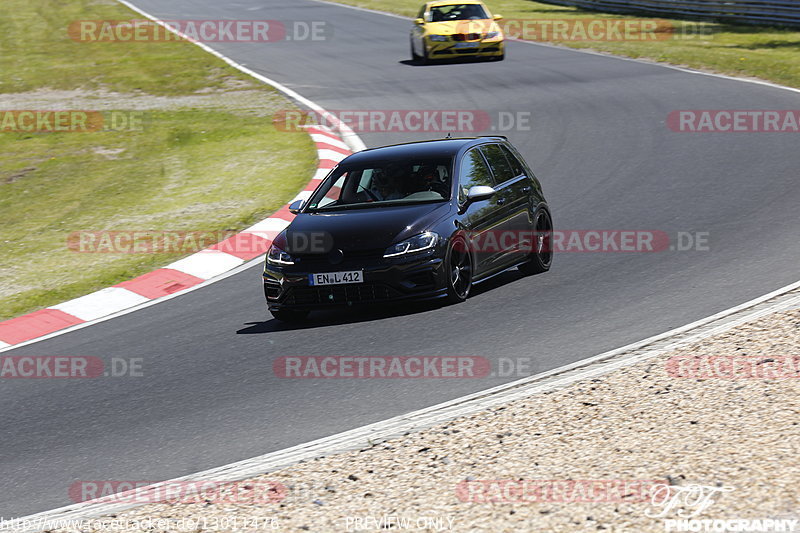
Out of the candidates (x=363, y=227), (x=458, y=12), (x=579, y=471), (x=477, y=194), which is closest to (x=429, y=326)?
(x=363, y=227)

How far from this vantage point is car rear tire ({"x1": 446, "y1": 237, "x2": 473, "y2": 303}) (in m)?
10.3

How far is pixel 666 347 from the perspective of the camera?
8.34m

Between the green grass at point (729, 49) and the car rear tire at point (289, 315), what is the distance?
14.8 metres

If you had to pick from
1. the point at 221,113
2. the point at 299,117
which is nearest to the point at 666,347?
the point at 299,117

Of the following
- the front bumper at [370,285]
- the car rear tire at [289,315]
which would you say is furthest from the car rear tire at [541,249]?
the car rear tire at [289,315]

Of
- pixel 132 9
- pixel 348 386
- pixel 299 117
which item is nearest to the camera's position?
pixel 348 386

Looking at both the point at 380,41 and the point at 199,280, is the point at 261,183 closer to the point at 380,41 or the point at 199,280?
the point at 199,280

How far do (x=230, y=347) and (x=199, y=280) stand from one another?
2.89m

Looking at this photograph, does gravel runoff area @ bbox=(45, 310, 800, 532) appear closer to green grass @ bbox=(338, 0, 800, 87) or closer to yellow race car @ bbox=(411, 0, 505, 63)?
green grass @ bbox=(338, 0, 800, 87)

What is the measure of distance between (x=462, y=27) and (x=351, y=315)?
18.9 meters

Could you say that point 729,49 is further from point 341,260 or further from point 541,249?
point 341,260

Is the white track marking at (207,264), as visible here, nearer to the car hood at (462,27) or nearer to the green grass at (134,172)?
the green grass at (134,172)

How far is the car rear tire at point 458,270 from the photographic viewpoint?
10.3 metres

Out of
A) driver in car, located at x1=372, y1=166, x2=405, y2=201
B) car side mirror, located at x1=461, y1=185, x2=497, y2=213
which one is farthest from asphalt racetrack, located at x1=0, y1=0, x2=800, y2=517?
driver in car, located at x1=372, y1=166, x2=405, y2=201
